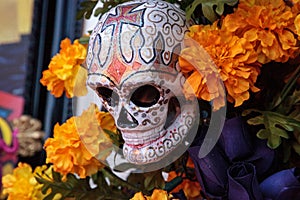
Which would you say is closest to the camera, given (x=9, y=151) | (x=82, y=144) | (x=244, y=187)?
(x=244, y=187)

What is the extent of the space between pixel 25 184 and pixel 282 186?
330 millimetres

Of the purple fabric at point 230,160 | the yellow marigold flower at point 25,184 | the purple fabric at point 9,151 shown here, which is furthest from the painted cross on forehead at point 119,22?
the purple fabric at point 9,151

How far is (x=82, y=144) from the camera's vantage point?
54 cm

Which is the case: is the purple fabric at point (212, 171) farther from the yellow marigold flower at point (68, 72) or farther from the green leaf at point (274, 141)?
the yellow marigold flower at point (68, 72)

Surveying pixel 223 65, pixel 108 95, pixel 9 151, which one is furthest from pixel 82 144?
pixel 9 151

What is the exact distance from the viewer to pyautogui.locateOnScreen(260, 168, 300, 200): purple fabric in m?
0.44

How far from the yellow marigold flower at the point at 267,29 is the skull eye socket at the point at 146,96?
9 centimetres

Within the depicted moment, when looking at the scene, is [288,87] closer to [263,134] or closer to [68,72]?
[263,134]

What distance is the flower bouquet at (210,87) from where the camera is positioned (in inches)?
17.7

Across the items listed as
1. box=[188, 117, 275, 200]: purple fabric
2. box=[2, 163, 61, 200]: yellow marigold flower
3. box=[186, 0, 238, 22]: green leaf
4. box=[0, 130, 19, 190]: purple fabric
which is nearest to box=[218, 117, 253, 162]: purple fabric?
box=[188, 117, 275, 200]: purple fabric

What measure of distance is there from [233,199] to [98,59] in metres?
0.18

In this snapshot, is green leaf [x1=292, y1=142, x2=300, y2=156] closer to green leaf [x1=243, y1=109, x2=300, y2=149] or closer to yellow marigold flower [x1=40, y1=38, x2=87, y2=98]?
green leaf [x1=243, y1=109, x2=300, y2=149]

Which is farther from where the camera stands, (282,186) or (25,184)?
(25,184)

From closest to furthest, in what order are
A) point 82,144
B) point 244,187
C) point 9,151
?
point 244,187 < point 82,144 < point 9,151
